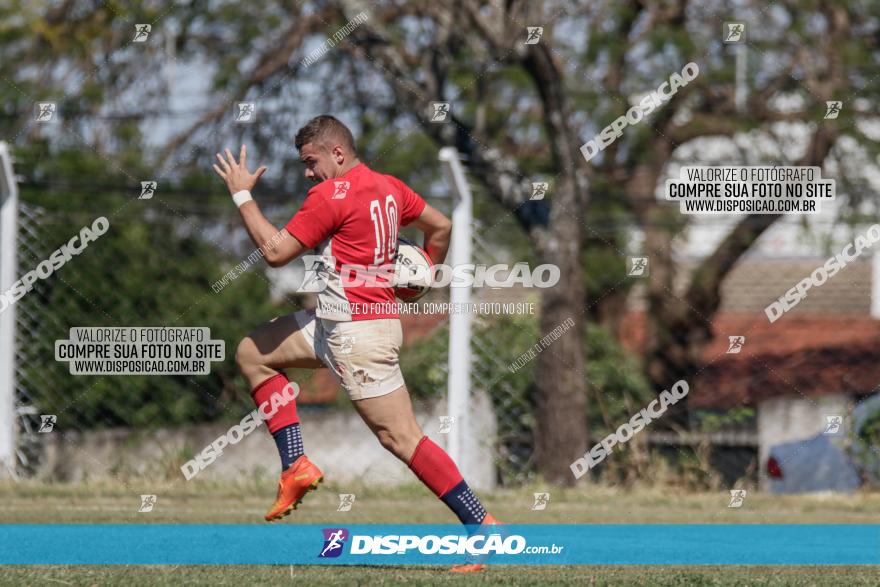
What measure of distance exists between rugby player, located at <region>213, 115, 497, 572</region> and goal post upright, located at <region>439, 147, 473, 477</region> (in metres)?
3.48

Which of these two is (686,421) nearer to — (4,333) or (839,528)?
(839,528)

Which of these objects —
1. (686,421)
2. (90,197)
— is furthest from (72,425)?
(686,421)

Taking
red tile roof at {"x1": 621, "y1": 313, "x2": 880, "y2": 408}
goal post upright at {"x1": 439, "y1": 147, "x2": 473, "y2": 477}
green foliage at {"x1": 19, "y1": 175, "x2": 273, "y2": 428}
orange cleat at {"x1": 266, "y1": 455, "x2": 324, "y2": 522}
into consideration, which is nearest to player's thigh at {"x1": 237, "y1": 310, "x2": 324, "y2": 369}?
orange cleat at {"x1": 266, "y1": 455, "x2": 324, "y2": 522}

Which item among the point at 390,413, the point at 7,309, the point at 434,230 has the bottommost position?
the point at 390,413

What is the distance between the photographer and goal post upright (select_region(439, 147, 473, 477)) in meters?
8.84

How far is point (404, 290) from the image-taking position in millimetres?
5512

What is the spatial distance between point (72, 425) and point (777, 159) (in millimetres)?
7827

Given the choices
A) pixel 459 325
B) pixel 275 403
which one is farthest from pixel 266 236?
pixel 459 325

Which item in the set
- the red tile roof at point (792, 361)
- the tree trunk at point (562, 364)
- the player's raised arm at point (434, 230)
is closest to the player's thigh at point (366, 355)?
the player's raised arm at point (434, 230)

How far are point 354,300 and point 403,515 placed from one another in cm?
265

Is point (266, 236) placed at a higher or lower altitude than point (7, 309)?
higher

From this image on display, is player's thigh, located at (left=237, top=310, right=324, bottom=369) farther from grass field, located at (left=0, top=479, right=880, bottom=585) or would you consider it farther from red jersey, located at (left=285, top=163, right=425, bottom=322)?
grass field, located at (left=0, top=479, right=880, bottom=585)

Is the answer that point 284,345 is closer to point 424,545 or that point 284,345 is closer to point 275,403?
point 275,403

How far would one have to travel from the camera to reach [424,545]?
5.61 metres
